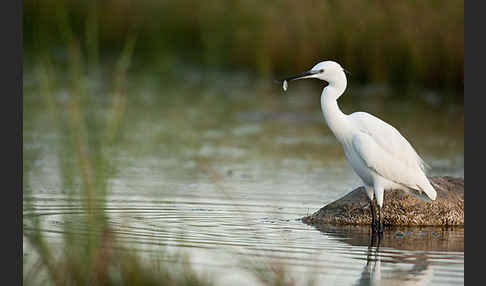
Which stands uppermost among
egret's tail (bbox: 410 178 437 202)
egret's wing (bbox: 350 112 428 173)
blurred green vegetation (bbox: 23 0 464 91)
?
blurred green vegetation (bbox: 23 0 464 91)

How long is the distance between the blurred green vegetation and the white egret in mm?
6904

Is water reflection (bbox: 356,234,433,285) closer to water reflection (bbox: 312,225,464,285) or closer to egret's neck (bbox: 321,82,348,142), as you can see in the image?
water reflection (bbox: 312,225,464,285)

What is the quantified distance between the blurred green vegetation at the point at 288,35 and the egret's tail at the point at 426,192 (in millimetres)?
6961

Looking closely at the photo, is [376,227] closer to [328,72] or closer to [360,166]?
[360,166]

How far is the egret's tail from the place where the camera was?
831 cm

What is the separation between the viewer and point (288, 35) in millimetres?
17266

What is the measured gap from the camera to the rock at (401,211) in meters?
8.66

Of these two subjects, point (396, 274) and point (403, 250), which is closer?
point (396, 274)

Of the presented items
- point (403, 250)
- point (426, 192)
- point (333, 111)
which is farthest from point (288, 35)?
point (403, 250)

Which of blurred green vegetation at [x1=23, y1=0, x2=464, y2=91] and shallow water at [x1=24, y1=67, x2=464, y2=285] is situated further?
blurred green vegetation at [x1=23, y1=0, x2=464, y2=91]

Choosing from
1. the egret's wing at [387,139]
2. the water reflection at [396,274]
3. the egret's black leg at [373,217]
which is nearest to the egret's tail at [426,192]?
the egret's wing at [387,139]

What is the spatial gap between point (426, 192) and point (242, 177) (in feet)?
9.51

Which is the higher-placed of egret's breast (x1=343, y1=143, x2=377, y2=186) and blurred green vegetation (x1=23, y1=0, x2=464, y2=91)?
blurred green vegetation (x1=23, y1=0, x2=464, y2=91)

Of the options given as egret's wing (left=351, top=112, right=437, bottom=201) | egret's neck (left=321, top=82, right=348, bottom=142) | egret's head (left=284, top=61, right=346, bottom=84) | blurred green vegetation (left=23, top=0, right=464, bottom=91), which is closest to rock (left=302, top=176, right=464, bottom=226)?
egret's wing (left=351, top=112, right=437, bottom=201)
